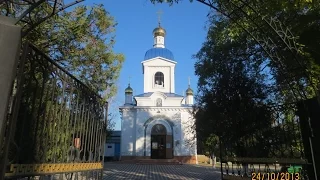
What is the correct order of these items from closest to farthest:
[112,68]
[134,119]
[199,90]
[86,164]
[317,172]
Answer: [86,164]
[317,172]
[112,68]
[199,90]
[134,119]

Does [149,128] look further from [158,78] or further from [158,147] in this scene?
[158,78]

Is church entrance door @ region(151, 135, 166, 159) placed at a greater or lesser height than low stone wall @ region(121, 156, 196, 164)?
greater

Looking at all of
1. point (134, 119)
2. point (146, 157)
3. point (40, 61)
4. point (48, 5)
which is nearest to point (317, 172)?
point (40, 61)

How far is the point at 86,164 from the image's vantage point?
16.0 feet

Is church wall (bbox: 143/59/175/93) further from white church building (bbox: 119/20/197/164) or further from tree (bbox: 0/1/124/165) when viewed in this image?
tree (bbox: 0/1/124/165)

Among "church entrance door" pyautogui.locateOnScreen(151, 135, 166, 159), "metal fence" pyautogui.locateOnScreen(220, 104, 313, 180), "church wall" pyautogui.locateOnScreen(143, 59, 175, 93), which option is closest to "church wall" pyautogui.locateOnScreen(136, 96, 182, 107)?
"church wall" pyautogui.locateOnScreen(143, 59, 175, 93)

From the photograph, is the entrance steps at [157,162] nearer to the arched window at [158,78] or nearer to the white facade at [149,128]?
the white facade at [149,128]

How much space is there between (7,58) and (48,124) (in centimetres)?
153

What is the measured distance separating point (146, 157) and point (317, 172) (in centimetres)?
2642

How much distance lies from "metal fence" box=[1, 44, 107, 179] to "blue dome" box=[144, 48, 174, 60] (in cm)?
3099

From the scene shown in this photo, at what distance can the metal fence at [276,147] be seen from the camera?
6480 mm

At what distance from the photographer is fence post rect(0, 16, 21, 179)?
2.46 m

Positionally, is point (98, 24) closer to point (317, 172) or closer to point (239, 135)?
point (239, 135)

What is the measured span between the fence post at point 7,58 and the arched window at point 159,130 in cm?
3011
